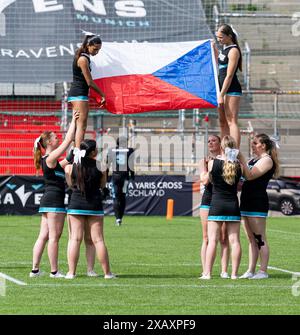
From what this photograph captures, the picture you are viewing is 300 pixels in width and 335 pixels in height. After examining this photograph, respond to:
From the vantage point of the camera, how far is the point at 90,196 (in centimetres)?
1135

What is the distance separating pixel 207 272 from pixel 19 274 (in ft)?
8.00

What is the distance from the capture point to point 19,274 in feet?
38.8

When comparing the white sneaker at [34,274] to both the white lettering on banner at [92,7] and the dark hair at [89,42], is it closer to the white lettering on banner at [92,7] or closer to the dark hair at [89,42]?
the dark hair at [89,42]

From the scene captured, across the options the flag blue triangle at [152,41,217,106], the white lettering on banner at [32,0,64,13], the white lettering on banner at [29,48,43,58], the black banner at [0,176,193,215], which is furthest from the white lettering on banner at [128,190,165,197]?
the flag blue triangle at [152,41,217,106]

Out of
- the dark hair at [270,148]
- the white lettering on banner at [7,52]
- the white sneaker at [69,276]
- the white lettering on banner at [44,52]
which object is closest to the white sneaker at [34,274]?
the white sneaker at [69,276]

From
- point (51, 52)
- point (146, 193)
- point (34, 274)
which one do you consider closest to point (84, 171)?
point (34, 274)

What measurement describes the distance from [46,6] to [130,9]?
99.6 inches

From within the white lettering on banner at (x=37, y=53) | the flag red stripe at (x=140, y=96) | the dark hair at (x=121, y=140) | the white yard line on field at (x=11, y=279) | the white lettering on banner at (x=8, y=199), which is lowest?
the white lettering on banner at (x=8, y=199)

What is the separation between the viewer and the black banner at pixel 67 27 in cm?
2681

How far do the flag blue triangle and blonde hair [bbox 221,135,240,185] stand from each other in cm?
193

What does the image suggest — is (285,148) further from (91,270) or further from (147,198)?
(91,270)

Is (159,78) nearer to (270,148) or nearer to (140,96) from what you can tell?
(140,96)

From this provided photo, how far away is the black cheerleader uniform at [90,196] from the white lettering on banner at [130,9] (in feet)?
55.0
